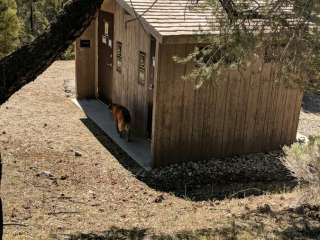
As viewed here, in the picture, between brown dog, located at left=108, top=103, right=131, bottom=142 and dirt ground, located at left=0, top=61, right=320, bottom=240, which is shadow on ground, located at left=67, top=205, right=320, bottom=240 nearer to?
dirt ground, located at left=0, top=61, right=320, bottom=240

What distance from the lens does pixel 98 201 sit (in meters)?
7.24

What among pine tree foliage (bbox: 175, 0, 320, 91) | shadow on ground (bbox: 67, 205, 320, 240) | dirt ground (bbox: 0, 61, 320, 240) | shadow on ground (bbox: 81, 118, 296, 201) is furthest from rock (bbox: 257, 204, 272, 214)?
pine tree foliage (bbox: 175, 0, 320, 91)

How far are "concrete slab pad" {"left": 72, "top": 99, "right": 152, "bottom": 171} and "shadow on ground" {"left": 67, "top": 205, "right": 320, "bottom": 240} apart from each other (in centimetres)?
293

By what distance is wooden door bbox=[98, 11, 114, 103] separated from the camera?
1186cm

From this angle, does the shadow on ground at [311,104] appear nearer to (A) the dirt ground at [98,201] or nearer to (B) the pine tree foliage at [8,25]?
(A) the dirt ground at [98,201]

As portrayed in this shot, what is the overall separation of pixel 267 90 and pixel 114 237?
5411mm

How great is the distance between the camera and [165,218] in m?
6.54

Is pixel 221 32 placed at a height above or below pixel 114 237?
above

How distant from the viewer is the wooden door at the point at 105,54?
1186cm

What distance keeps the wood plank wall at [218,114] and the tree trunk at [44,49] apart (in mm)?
4062

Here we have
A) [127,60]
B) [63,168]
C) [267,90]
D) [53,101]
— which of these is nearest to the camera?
[63,168]

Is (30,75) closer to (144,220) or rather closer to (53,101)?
(144,220)

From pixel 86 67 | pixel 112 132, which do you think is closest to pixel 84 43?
pixel 86 67

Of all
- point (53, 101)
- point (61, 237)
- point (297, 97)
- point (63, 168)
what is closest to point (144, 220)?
point (61, 237)
